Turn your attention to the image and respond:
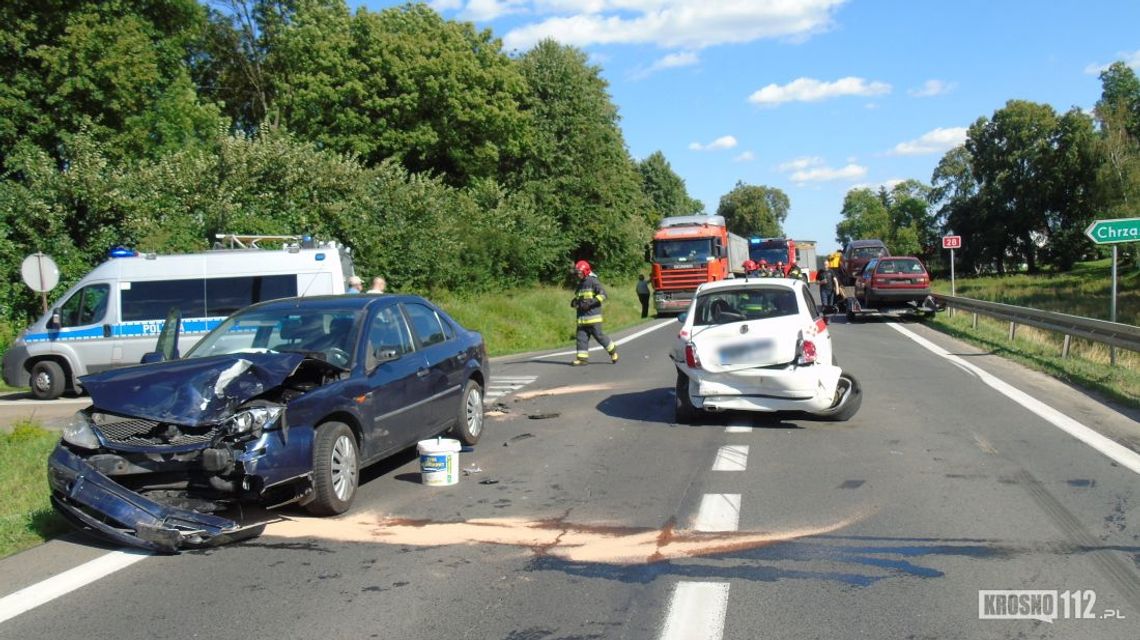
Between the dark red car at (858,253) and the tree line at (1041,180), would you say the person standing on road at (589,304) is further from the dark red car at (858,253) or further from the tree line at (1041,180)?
the tree line at (1041,180)

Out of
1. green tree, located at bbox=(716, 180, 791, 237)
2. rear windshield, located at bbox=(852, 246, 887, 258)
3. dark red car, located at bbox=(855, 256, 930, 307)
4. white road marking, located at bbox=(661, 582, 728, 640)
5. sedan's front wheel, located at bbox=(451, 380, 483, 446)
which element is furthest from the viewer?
green tree, located at bbox=(716, 180, 791, 237)

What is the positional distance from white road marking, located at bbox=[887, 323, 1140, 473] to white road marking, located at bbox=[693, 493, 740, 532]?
11.2 ft

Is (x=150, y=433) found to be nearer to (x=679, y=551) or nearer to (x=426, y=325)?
(x=426, y=325)

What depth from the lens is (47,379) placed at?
1543 cm

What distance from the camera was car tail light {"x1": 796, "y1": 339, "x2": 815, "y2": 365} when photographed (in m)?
9.80

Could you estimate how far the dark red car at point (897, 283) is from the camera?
27281 millimetres

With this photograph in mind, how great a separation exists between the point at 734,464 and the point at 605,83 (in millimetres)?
43580

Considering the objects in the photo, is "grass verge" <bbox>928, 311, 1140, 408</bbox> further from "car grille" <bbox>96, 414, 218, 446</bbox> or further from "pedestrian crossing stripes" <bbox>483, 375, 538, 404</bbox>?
"car grille" <bbox>96, 414, 218, 446</bbox>

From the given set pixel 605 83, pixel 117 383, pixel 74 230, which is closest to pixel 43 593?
pixel 117 383

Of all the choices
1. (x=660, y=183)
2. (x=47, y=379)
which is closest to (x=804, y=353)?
(x=47, y=379)

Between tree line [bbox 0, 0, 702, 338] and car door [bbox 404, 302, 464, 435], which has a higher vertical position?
tree line [bbox 0, 0, 702, 338]

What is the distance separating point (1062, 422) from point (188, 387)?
28.0 ft

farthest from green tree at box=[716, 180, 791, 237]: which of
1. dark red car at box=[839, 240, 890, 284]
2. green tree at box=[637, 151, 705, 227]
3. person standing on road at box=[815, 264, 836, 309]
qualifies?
person standing on road at box=[815, 264, 836, 309]

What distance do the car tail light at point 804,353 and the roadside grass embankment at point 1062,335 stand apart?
13.9 feet
